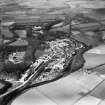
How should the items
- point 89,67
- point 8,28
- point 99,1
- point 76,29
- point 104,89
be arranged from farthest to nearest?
1. point 99,1
2. point 8,28
3. point 76,29
4. point 89,67
5. point 104,89

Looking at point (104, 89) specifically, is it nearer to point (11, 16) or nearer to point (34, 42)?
point (34, 42)

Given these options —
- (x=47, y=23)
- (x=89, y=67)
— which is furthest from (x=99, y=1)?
(x=89, y=67)

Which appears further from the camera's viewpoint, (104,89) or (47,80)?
(47,80)

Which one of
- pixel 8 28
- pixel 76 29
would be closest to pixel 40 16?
pixel 8 28

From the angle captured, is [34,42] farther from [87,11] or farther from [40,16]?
[87,11]

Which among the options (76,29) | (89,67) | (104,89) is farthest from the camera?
(76,29)

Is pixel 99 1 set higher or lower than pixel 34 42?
higher
